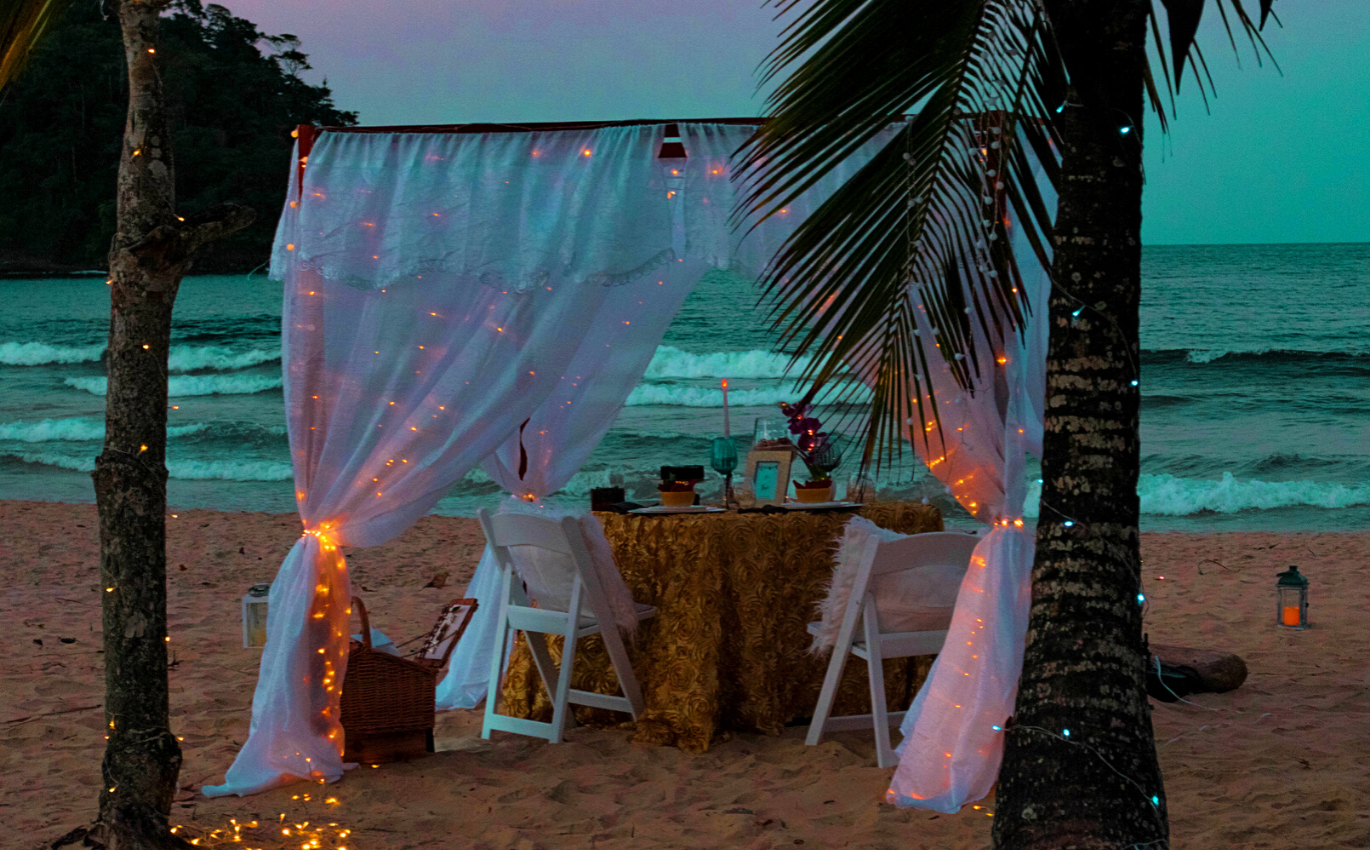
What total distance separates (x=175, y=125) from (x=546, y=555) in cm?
1875

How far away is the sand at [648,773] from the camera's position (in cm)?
317

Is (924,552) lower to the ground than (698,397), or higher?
lower

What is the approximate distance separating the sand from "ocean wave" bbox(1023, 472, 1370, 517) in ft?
Answer: 17.8

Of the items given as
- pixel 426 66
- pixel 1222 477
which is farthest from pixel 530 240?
pixel 426 66

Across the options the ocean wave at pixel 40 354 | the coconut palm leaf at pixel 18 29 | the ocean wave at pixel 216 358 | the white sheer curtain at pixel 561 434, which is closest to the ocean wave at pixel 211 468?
the ocean wave at pixel 216 358

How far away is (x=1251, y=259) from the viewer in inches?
1054

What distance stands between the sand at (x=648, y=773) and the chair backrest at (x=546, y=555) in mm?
541

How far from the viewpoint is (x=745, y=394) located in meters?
17.0

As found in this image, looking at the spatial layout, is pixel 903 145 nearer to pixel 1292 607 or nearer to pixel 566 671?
pixel 566 671

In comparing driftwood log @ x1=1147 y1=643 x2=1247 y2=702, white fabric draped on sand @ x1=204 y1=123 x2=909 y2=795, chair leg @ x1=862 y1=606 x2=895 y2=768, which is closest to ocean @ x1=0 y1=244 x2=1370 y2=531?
driftwood log @ x1=1147 y1=643 x2=1247 y2=702

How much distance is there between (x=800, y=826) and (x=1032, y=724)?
1.17 metres

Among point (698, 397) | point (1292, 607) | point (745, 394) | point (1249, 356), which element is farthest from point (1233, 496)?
point (1249, 356)

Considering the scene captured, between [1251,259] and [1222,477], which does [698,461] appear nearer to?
[1222,477]

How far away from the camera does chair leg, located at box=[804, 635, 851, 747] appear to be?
3.77 metres
